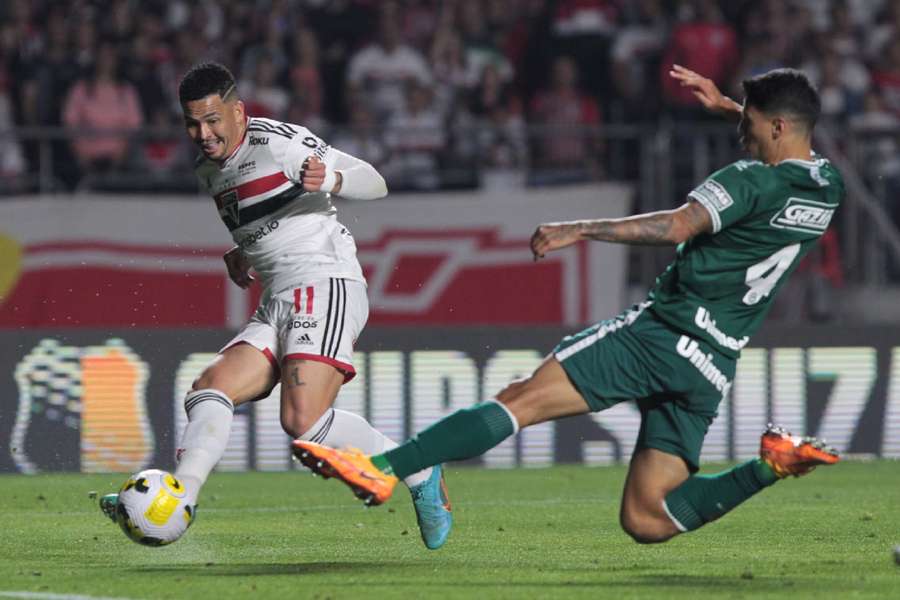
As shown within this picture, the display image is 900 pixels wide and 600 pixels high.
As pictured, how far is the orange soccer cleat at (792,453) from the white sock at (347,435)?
145cm

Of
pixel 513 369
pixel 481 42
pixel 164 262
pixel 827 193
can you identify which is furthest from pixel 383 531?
pixel 481 42

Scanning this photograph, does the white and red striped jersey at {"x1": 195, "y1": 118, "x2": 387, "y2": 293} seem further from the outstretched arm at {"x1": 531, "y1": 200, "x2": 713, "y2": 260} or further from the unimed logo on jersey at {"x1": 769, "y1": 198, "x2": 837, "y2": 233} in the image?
the unimed logo on jersey at {"x1": 769, "y1": 198, "x2": 837, "y2": 233}

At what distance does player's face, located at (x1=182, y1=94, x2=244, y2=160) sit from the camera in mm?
7516

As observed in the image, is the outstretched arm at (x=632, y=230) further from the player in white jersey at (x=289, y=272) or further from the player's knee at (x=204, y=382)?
the player's knee at (x=204, y=382)

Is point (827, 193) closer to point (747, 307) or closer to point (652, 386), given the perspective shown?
point (747, 307)

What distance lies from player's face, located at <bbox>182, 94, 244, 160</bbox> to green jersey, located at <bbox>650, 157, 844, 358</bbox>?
1.99 m

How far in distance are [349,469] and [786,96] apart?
2124mm

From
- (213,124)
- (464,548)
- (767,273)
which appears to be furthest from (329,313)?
(767,273)

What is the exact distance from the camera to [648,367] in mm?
6766

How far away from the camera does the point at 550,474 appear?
12266mm

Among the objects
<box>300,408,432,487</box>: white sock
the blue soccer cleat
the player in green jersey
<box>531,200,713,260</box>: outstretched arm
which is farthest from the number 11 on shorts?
<box>531,200,713,260</box>: outstretched arm

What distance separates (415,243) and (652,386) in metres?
7.40

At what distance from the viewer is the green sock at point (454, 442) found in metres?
6.57

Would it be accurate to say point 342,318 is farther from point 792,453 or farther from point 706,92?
point 792,453
